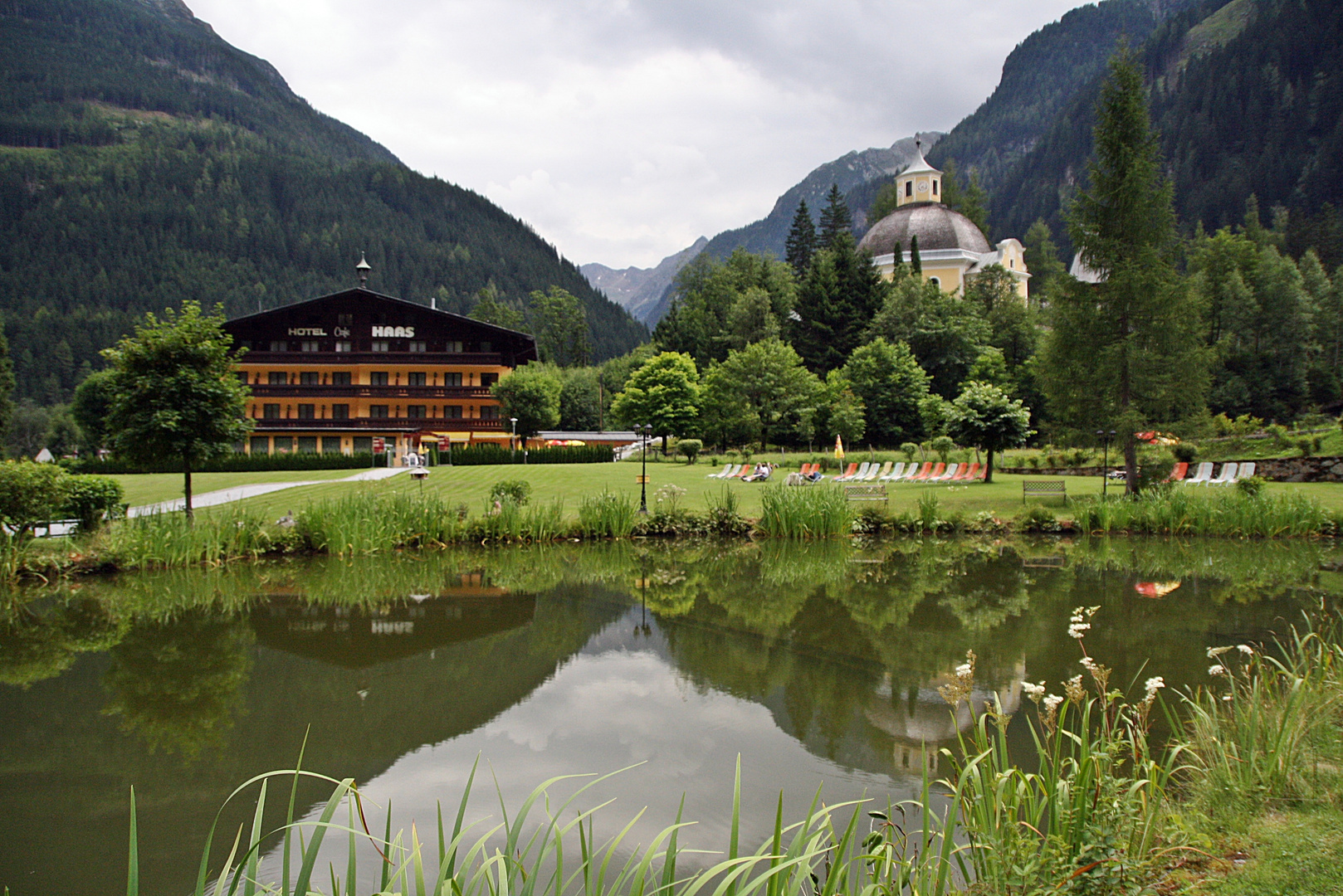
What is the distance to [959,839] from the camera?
175 inches

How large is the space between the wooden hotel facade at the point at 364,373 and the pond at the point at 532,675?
127ft

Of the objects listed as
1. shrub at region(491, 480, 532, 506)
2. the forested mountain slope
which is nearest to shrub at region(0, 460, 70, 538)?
shrub at region(491, 480, 532, 506)

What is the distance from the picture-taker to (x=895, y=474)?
96.5 ft

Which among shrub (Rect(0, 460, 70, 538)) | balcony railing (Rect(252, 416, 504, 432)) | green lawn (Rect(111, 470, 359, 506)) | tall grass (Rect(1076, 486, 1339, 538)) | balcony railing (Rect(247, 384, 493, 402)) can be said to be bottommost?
tall grass (Rect(1076, 486, 1339, 538))

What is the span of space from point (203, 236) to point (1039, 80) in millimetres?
170743

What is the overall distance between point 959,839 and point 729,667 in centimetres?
390

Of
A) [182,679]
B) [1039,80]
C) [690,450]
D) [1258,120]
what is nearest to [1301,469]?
[690,450]

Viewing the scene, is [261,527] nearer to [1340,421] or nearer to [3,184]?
[1340,421]

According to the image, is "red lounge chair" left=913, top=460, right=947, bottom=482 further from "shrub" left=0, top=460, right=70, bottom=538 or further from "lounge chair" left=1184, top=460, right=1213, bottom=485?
"shrub" left=0, top=460, right=70, bottom=538

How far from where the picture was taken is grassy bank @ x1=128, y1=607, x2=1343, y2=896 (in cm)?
249

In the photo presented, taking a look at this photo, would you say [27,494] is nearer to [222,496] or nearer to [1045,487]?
[222,496]

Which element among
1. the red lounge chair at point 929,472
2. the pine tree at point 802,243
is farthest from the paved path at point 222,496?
the pine tree at point 802,243

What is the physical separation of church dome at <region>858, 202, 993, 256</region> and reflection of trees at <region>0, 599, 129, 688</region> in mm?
63369

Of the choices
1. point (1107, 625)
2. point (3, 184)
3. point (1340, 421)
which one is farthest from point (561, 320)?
point (3, 184)
